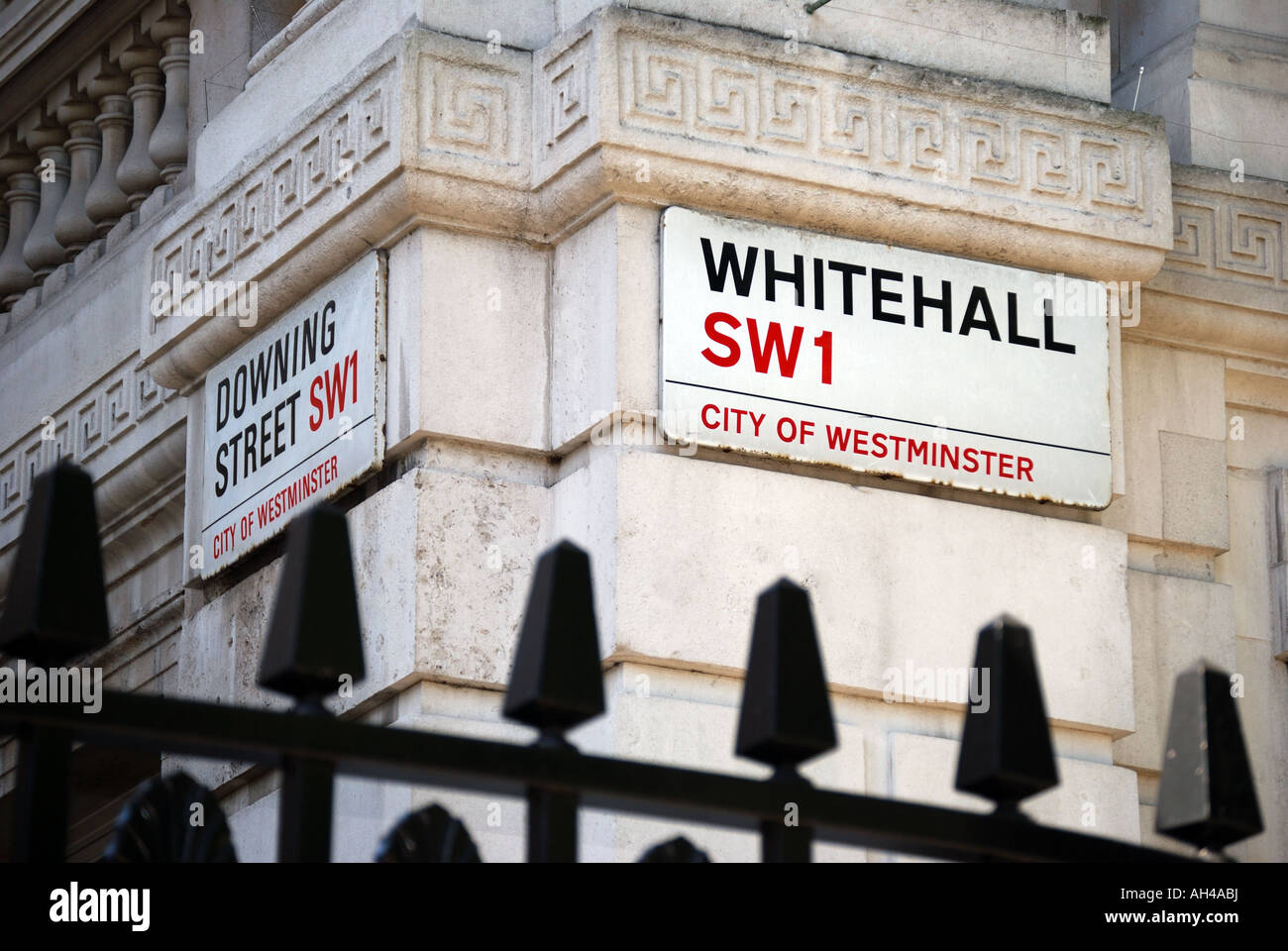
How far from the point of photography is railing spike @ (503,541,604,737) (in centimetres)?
229

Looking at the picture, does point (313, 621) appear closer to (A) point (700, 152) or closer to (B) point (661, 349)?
(B) point (661, 349)

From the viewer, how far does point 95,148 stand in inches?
333

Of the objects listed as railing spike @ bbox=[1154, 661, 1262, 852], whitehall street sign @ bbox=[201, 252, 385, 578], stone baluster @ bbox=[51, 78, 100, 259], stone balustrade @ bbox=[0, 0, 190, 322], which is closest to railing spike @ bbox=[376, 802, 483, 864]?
railing spike @ bbox=[1154, 661, 1262, 852]

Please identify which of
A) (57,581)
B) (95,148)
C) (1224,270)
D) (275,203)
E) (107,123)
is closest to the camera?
(57,581)

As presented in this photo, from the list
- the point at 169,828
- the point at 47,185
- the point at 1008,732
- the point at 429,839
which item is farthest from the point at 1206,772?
the point at 47,185

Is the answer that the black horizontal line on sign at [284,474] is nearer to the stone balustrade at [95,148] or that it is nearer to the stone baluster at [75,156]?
the stone balustrade at [95,148]

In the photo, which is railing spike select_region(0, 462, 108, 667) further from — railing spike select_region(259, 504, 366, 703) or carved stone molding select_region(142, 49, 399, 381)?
carved stone molding select_region(142, 49, 399, 381)

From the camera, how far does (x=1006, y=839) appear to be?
8.09 ft

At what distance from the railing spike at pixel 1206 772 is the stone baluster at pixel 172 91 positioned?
5793 mm

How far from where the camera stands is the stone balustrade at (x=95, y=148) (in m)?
7.89

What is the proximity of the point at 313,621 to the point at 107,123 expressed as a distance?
6.40m

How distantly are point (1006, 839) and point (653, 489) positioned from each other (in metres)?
2.95

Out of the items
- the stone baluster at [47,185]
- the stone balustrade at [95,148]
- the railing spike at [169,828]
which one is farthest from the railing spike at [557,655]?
the stone baluster at [47,185]

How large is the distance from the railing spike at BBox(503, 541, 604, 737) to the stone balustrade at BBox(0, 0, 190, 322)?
18.5 ft
